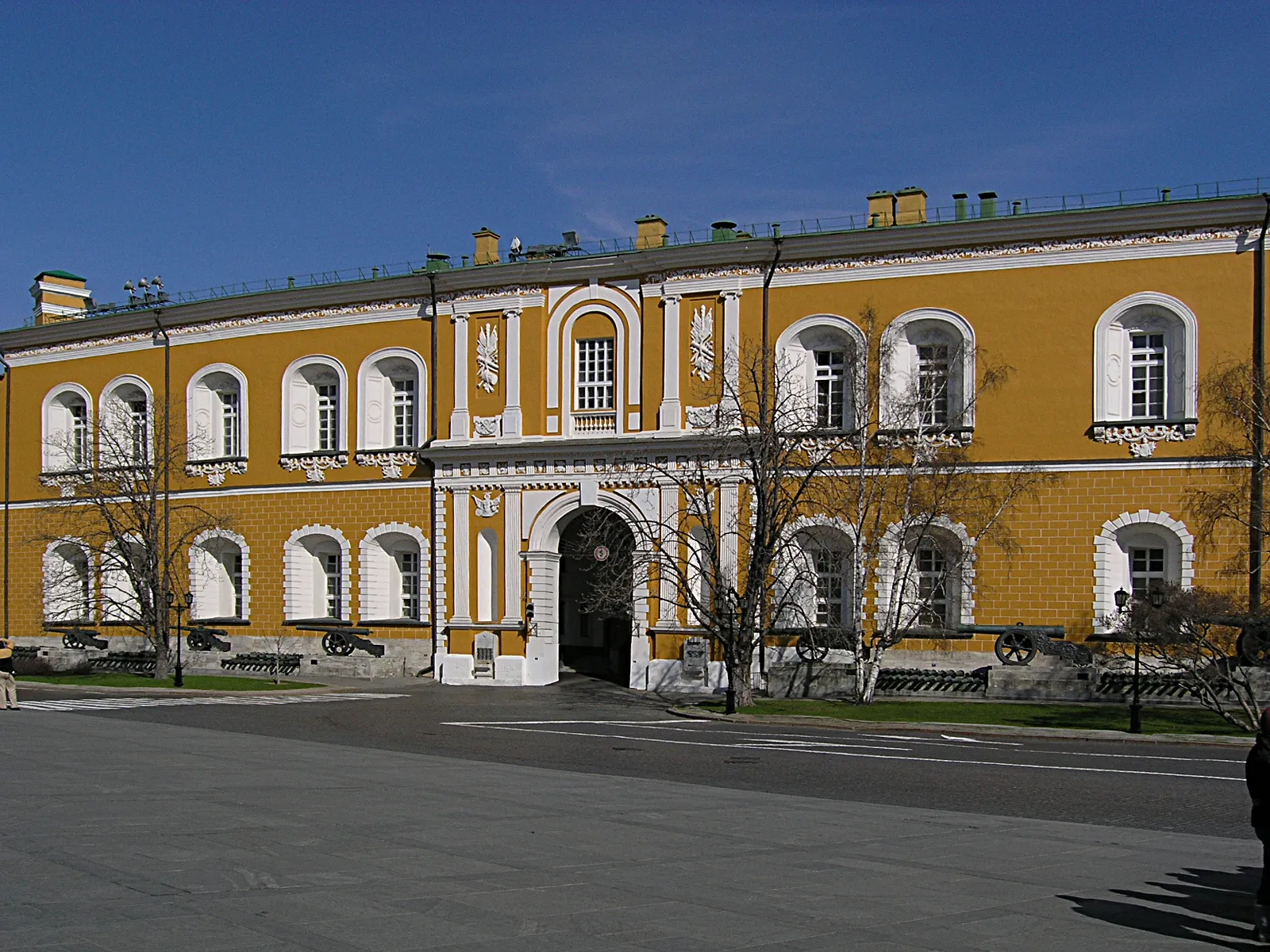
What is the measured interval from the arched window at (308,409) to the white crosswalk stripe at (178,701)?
33.7 ft

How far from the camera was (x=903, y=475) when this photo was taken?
32.2 m

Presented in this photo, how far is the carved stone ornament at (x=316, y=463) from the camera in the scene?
40.5 meters

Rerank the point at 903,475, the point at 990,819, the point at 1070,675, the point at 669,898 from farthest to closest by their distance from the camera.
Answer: the point at 903,475
the point at 1070,675
the point at 990,819
the point at 669,898

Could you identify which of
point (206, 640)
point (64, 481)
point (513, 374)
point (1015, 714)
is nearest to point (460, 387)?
point (513, 374)

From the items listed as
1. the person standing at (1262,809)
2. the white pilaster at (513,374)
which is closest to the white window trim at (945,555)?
the white pilaster at (513,374)

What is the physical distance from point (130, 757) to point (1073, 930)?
12.9m

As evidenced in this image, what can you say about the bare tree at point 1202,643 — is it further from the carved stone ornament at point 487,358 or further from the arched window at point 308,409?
the arched window at point 308,409

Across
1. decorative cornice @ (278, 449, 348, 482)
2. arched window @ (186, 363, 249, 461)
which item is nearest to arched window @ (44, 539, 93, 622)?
arched window @ (186, 363, 249, 461)

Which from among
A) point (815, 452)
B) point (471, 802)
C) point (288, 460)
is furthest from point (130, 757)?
point (288, 460)

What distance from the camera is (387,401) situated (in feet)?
133

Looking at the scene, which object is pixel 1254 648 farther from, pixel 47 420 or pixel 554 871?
pixel 47 420

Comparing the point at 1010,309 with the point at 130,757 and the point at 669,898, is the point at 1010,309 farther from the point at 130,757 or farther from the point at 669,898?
the point at 669,898

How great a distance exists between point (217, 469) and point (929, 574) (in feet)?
73.7

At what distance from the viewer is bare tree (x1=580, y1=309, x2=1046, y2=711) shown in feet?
101
